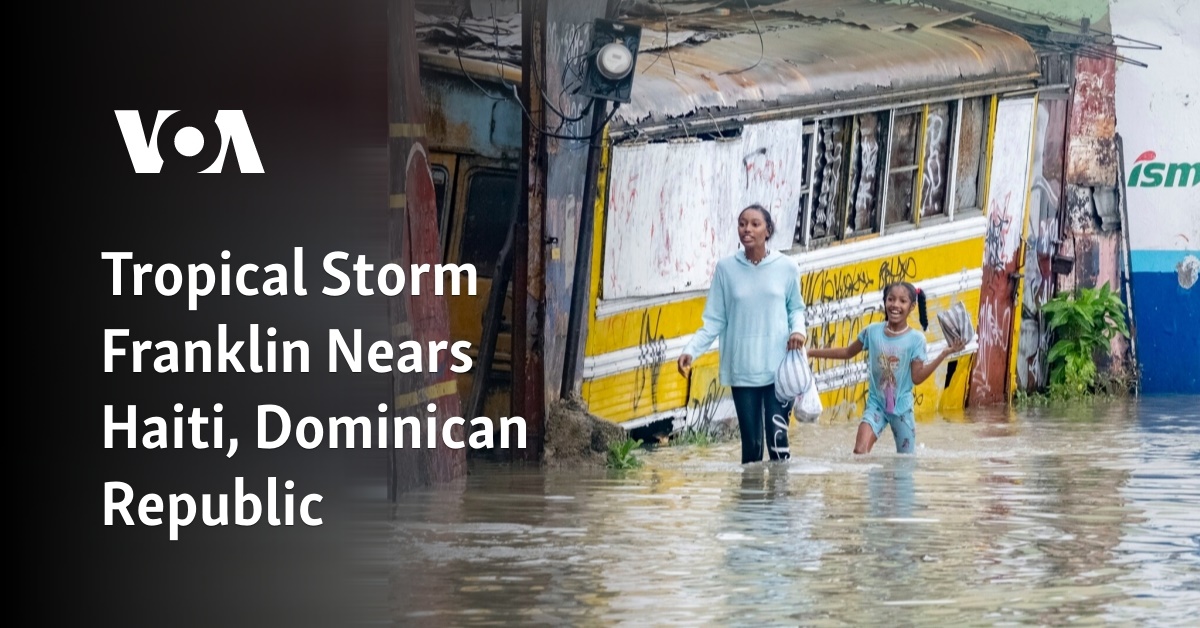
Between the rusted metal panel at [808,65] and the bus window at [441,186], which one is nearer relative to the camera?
the bus window at [441,186]

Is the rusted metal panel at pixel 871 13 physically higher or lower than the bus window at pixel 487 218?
higher

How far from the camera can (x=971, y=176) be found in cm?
1952

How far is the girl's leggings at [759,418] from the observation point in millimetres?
13047

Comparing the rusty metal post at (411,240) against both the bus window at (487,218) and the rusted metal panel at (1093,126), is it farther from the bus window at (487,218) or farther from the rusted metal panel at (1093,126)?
the rusted metal panel at (1093,126)

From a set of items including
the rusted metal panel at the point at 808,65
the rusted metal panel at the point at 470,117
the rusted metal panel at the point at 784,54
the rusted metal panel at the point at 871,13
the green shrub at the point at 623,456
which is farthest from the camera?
the rusted metal panel at the point at 871,13

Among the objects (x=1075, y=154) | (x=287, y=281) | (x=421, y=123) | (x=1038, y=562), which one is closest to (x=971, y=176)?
(x=1075, y=154)

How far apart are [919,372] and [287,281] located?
6.94 meters

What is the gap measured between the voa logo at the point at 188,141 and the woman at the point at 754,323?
5960 mm

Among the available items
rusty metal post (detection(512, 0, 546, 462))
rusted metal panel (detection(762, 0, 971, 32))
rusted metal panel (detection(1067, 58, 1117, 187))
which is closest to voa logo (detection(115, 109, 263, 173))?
rusty metal post (detection(512, 0, 546, 462))

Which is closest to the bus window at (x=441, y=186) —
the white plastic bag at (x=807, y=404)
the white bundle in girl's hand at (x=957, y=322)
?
the white plastic bag at (x=807, y=404)

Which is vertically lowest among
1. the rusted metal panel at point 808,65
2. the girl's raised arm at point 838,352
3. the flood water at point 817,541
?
the flood water at point 817,541

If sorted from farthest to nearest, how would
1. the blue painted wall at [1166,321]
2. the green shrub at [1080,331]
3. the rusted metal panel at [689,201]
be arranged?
1. the blue painted wall at [1166,321]
2. the green shrub at [1080,331]
3. the rusted metal panel at [689,201]

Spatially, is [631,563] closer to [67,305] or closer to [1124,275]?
[67,305]

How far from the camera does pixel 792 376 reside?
42.3 feet
